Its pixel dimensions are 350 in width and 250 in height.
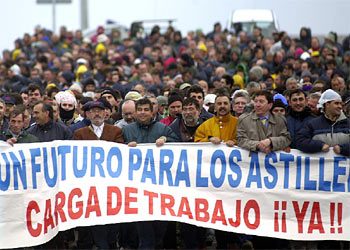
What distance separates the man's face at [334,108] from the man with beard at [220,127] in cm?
110

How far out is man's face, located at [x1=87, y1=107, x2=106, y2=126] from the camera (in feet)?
46.5

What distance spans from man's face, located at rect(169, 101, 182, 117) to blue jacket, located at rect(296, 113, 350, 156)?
6.66 feet

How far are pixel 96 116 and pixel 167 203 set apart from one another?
134 centimetres

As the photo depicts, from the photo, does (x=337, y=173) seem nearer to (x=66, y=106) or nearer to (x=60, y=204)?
(x=60, y=204)

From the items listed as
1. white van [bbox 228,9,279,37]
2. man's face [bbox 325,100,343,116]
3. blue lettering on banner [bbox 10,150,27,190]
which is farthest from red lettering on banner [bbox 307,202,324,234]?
white van [bbox 228,9,279,37]

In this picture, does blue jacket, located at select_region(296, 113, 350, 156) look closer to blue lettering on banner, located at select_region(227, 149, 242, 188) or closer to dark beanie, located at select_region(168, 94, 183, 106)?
blue lettering on banner, located at select_region(227, 149, 242, 188)

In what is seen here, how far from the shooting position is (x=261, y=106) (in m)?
14.0

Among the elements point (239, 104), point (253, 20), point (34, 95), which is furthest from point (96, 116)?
point (253, 20)

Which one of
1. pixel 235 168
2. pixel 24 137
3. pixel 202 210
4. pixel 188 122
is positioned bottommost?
pixel 202 210

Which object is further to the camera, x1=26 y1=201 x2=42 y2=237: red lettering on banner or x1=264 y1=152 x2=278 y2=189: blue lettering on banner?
x1=264 y1=152 x2=278 y2=189: blue lettering on banner

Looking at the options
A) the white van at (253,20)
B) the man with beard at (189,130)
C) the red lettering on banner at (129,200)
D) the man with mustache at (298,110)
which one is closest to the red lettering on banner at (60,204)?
the red lettering on banner at (129,200)

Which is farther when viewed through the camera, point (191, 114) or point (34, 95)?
point (34, 95)

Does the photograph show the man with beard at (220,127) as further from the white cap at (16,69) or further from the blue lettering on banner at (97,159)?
the white cap at (16,69)

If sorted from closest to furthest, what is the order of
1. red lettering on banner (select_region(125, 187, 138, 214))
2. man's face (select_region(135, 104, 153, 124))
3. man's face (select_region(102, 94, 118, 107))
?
red lettering on banner (select_region(125, 187, 138, 214)) → man's face (select_region(135, 104, 153, 124)) → man's face (select_region(102, 94, 118, 107))
